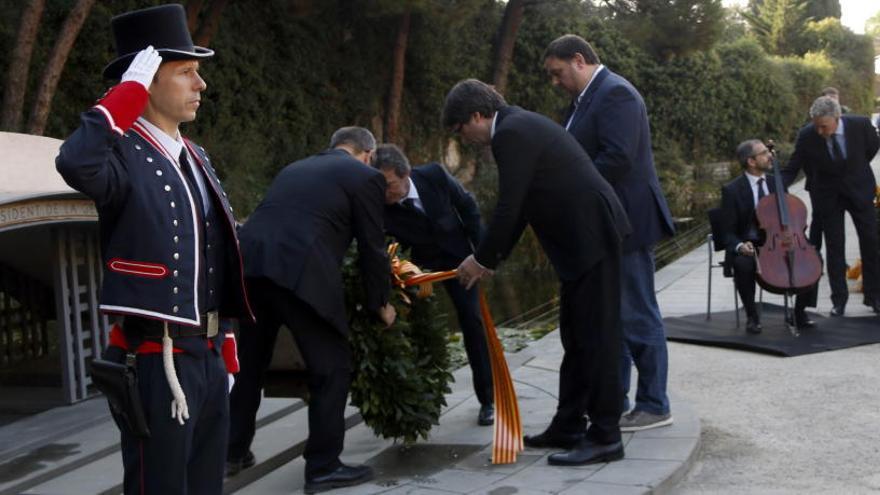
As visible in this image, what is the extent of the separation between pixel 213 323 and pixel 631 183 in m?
2.89

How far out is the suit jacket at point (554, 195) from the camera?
515 cm

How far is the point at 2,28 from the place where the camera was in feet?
41.7

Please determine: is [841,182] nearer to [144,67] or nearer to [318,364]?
[318,364]

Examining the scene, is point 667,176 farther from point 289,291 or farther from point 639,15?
point 289,291

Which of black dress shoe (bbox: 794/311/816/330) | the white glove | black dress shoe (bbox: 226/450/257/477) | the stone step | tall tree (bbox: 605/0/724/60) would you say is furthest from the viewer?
tall tree (bbox: 605/0/724/60)

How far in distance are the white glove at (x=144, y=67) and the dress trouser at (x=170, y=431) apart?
75 cm

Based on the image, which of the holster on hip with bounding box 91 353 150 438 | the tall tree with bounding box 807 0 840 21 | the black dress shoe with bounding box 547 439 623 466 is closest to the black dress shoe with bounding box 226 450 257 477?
the black dress shoe with bounding box 547 439 623 466

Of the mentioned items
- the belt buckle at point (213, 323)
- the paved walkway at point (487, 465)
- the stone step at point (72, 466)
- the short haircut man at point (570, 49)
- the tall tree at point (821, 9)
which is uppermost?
the tall tree at point (821, 9)

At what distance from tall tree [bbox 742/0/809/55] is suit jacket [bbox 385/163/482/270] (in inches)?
1590

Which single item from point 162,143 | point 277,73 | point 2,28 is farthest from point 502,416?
point 277,73

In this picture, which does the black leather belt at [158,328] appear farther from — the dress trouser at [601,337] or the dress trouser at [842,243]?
the dress trouser at [842,243]

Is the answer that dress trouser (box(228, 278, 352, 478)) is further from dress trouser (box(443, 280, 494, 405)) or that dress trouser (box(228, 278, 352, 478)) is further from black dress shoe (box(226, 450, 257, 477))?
dress trouser (box(443, 280, 494, 405))

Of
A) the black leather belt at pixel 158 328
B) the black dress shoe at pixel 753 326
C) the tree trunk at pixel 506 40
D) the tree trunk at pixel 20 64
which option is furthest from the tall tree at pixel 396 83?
the black leather belt at pixel 158 328

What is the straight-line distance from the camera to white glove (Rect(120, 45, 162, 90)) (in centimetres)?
317
